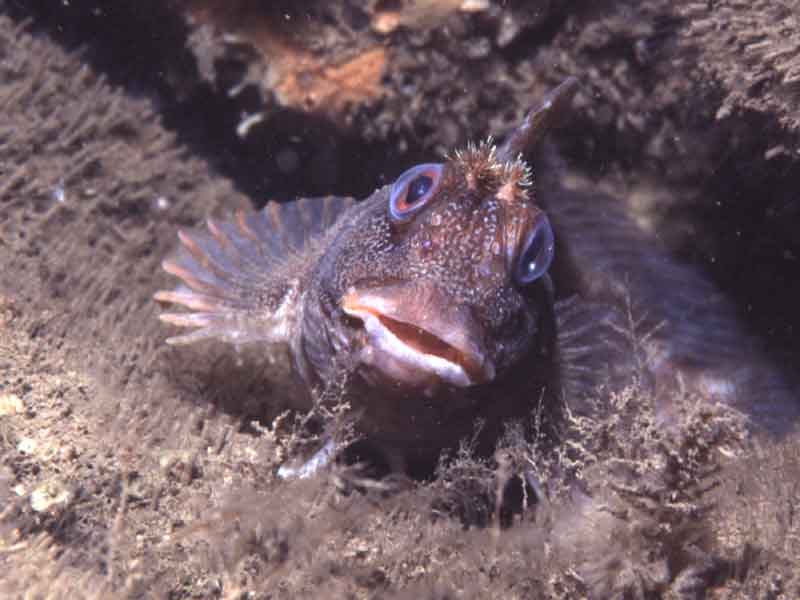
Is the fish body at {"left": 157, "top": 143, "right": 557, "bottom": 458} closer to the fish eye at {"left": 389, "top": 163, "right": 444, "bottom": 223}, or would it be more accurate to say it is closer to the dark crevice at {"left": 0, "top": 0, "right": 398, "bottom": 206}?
the fish eye at {"left": 389, "top": 163, "right": 444, "bottom": 223}

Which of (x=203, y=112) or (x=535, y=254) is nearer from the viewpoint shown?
(x=535, y=254)

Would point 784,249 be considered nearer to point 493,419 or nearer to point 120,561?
point 493,419

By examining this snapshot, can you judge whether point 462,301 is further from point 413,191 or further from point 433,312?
point 413,191

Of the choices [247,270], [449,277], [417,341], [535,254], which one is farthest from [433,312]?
[247,270]

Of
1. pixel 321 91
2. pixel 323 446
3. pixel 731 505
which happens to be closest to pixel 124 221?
pixel 321 91

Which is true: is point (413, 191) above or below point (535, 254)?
above

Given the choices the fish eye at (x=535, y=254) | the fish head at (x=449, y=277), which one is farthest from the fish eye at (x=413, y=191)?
the fish eye at (x=535, y=254)

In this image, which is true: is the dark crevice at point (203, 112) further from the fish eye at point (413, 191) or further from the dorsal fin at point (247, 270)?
the fish eye at point (413, 191)

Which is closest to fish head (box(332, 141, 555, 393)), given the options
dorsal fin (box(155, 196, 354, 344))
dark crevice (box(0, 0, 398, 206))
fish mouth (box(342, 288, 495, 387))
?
fish mouth (box(342, 288, 495, 387))
